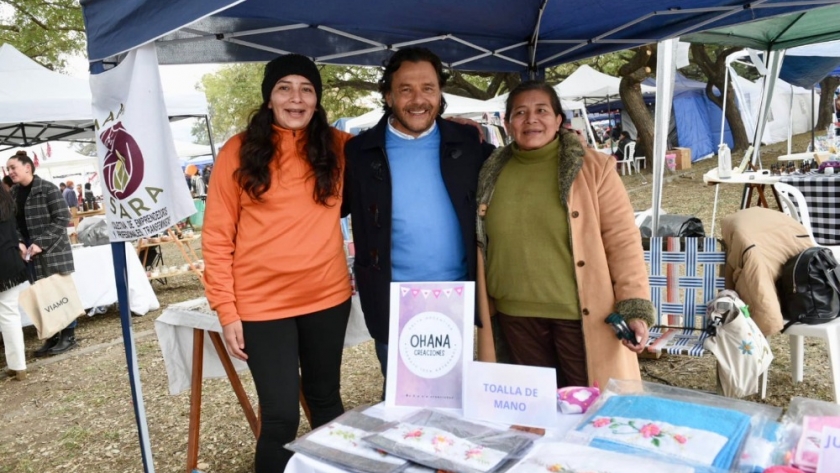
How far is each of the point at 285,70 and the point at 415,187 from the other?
57cm

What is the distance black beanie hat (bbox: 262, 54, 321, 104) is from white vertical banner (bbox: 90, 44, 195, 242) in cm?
38

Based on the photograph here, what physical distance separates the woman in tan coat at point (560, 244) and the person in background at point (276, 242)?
1.79 feet

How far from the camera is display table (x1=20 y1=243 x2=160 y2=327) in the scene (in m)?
6.48

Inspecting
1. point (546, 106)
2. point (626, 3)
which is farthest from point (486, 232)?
point (626, 3)

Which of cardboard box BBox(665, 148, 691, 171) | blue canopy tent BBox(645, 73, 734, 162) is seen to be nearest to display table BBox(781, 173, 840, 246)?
cardboard box BBox(665, 148, 691, 171)

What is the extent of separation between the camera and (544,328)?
2.13 m

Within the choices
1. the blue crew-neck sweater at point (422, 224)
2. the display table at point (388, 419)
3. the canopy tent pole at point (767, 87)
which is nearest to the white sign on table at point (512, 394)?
the display table at point (388, 419)

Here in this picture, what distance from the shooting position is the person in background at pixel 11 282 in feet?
15.5

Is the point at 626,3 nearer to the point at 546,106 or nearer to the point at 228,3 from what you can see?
the point at 546,106

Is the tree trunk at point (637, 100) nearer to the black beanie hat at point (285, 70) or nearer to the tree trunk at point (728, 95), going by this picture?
the tree trunk at point (728, 95)

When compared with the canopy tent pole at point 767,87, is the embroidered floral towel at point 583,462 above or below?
below

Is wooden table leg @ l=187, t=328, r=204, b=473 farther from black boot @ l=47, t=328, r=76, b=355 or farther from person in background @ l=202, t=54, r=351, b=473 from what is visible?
black boot @ l=47, t=328, r=76, b=355

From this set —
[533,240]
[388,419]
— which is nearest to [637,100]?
[533,240]

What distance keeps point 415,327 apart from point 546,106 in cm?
97
